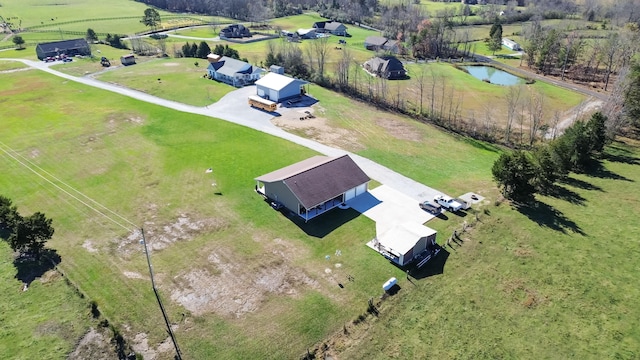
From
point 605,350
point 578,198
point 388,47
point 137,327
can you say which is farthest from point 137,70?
point 605,350

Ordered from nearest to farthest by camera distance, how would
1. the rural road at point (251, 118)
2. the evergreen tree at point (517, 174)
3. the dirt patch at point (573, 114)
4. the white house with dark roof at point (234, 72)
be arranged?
the evergreen tree at point (517, 174) < the rural road at point (251, 118) < the dirt patch at point (573, 114) < the white house with dark roof at point (234, 72)

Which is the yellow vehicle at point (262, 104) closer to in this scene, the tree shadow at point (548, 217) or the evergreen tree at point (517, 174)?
the evergreen tree at point (517, 174)

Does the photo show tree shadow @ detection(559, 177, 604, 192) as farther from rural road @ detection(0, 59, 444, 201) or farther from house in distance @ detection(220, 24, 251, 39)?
house in distance @ detection(220, 24, 251, 39)

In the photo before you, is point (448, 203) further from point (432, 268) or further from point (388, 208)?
point (432, 268)

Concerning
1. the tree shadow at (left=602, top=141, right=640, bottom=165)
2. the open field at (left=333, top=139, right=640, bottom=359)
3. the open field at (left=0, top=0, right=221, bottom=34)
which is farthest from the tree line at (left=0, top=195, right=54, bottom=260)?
the open field at (left=0, top=0, right=221, bottom=34)

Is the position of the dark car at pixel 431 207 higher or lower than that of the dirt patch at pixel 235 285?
higher

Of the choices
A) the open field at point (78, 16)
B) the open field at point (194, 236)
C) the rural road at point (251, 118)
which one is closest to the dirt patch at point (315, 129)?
the rural road at point (251, 118)
